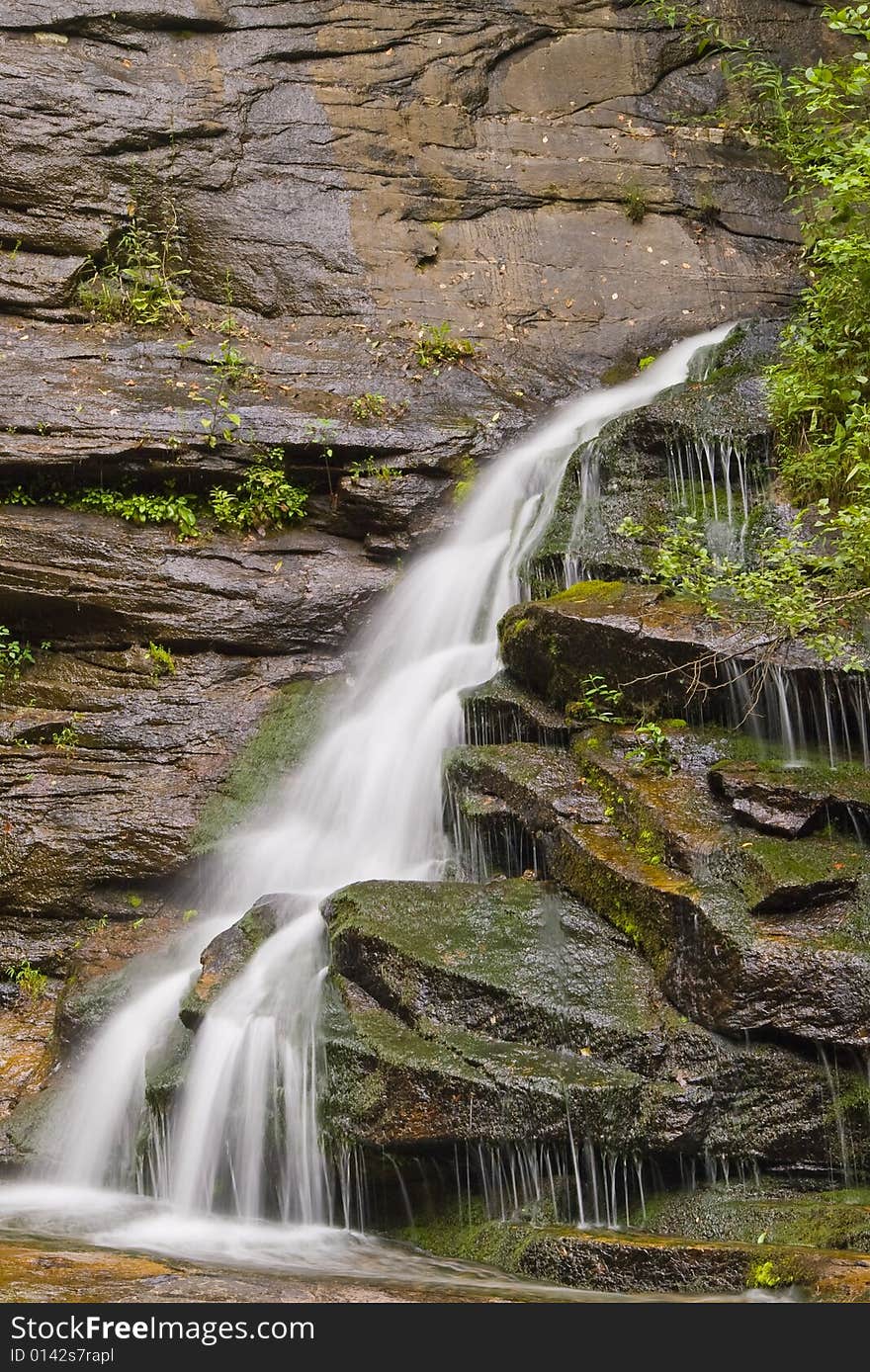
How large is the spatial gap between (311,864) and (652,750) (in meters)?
2.62

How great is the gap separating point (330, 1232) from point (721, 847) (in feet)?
8.51

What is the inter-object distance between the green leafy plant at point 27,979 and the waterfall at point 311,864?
1039 mm

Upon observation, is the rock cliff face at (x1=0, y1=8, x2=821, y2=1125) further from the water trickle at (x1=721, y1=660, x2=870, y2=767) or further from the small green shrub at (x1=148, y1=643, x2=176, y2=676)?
the water trickle at (x1=721, y1=660, x2=870, y2=767)

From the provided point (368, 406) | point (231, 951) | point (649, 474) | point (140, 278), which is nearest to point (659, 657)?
point (649, 474)

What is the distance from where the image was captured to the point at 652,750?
6449 millimetres

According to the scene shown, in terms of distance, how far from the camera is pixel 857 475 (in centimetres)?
773

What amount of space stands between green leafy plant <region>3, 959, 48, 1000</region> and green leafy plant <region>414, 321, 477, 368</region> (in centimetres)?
690

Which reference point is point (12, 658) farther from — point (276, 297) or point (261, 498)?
point (276, 297)

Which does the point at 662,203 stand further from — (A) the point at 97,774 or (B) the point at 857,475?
(A) the point at 97,774

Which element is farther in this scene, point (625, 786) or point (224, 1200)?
point (625, 786)

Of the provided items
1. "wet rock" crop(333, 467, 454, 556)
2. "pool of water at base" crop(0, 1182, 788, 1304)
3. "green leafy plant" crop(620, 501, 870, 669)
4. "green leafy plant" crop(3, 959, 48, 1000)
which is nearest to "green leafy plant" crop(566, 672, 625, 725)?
"green leafy plant" crop(620, 501, 870, 669)

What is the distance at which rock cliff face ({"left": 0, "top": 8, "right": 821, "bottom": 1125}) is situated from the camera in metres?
8.74

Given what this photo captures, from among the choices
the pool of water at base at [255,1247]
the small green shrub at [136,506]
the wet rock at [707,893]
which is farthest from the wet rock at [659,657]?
the small green shrub at [136,506]
